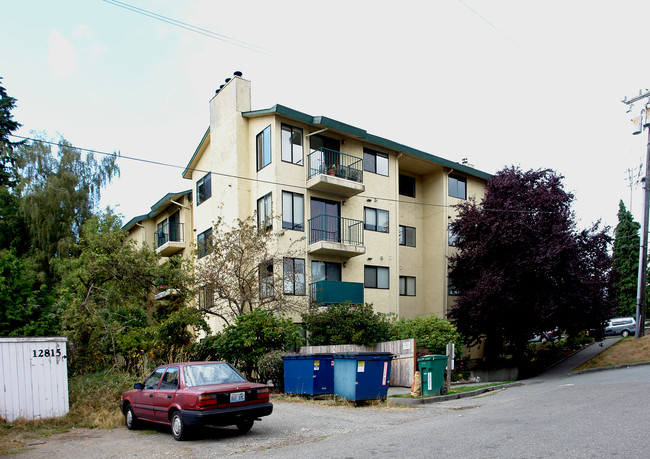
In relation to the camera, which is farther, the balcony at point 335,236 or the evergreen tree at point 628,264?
the evergreen tree at point 628,264

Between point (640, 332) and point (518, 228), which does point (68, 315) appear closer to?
point (518, 228)

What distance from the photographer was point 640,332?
100ft

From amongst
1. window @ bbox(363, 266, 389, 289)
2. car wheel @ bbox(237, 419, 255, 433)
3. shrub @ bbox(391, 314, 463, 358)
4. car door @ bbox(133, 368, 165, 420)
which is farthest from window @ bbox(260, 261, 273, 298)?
car wheel @ bbox(237, 419, 255, 433)

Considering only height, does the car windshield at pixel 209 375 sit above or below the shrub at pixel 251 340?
above

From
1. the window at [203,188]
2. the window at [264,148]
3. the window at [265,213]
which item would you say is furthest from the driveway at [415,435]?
the window at [203,188]

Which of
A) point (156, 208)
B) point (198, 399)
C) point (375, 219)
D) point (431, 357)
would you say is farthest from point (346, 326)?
point (156, 208)

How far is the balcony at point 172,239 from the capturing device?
103 feet

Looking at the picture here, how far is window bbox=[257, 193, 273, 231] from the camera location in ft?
73.4

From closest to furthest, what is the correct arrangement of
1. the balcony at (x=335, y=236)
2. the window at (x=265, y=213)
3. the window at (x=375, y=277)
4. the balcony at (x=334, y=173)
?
the window at (x=265, y=213), the balcony at (x=335, y=236), the balcony at (x=334, y=173), the window at (x=375, y=277)

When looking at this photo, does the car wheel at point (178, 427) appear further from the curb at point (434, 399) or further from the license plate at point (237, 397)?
the curb at point (434, 399)

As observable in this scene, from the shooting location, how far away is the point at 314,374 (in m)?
14.8

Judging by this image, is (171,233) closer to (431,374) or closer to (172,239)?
(172,239)

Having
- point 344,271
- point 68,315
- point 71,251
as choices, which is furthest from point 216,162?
point 71,251

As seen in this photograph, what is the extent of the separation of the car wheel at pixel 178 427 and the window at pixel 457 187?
23.8 metres
